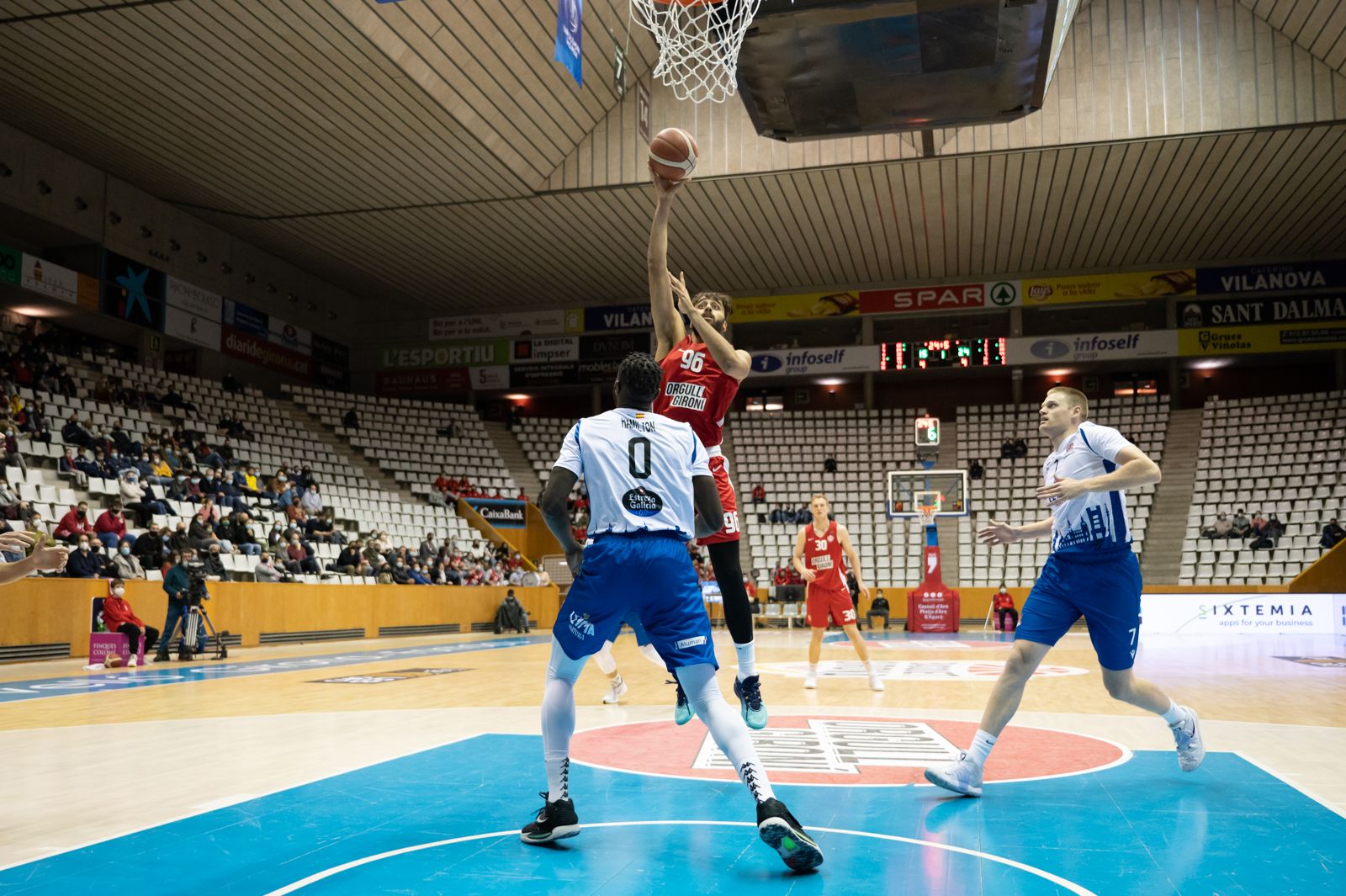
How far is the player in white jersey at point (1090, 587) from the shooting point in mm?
4785

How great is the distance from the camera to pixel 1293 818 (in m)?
4.23

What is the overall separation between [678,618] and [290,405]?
2868 centimetres

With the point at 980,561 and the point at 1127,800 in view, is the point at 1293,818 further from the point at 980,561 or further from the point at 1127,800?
the point at 980,561

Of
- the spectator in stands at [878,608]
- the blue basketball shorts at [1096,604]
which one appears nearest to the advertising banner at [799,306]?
the spectator in stands at [878,608]

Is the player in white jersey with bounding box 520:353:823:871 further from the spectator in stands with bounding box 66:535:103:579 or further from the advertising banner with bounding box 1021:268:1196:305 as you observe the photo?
the advertising banner with bounding box 1021:268:1196:305

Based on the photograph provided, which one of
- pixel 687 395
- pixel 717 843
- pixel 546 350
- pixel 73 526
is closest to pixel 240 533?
pixel 73 526

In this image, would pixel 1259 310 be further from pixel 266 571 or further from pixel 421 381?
pixel 266 571

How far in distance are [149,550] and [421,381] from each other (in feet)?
62.3

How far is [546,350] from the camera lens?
3353 cm

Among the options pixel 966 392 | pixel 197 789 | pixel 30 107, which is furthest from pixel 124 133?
pixel 966 392

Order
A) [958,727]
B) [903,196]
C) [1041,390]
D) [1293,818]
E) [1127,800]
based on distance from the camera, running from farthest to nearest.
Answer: [1041,390]
[903,196]
[958,727]
[1127,800]
[1293,818]

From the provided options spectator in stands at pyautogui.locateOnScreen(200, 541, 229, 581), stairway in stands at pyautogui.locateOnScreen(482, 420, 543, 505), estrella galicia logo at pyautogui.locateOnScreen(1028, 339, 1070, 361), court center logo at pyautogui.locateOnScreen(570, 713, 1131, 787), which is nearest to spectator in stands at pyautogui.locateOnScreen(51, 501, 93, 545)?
spectator in stands at pyautogui.locateOnScreen(200, 541, 229, 581)

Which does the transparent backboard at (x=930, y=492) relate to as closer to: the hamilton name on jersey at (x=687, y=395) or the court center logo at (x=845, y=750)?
the court center logo at (x=845, y=750)

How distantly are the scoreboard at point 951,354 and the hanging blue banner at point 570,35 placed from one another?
19252 millimetres
